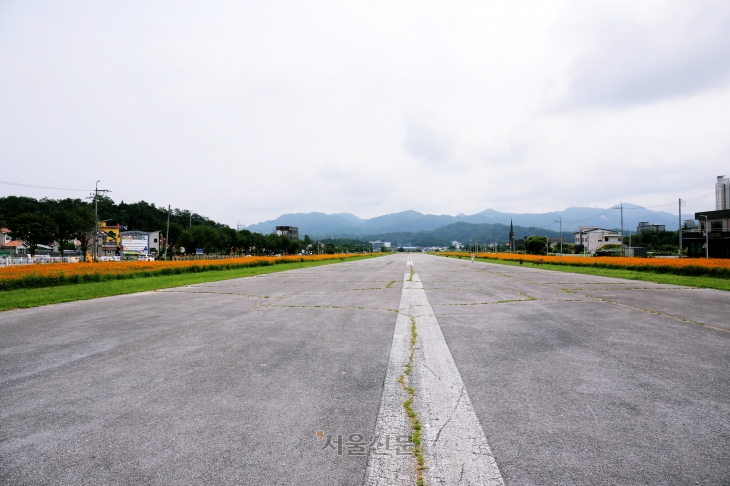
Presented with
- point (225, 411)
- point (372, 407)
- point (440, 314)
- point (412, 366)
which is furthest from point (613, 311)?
point (225, 411)

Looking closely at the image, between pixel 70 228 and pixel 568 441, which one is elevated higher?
pixel 70 228

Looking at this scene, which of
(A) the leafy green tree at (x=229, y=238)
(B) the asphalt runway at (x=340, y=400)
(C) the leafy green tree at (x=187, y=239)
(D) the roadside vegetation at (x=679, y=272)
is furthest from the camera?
(A) the leafy green tree at (x=229, y=238)

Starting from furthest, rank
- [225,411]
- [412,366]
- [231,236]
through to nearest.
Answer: [231,236] < [412,366] < [225,411]

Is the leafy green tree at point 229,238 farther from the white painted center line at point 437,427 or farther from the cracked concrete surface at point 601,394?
the white painted center line at point 437,427

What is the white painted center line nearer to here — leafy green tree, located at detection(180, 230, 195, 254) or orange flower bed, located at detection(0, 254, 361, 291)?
orange flower bed, located at detection(0, 254, 361, 291)

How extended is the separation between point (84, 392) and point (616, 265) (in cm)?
3355

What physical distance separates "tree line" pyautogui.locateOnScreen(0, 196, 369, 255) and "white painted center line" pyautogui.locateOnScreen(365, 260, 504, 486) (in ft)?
189

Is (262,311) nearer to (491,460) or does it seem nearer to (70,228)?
(491,460)

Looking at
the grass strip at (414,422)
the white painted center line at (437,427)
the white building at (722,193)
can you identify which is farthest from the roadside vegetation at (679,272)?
the white building at (722,193)

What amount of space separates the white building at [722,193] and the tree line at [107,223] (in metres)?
121

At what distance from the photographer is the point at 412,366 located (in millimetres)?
4770

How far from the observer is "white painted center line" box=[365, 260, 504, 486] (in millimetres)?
2432

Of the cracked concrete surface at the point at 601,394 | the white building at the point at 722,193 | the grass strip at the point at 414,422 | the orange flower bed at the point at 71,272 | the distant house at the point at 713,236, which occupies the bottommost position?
the grass strip at the point at 414,422

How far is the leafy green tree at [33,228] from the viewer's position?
5778cm
